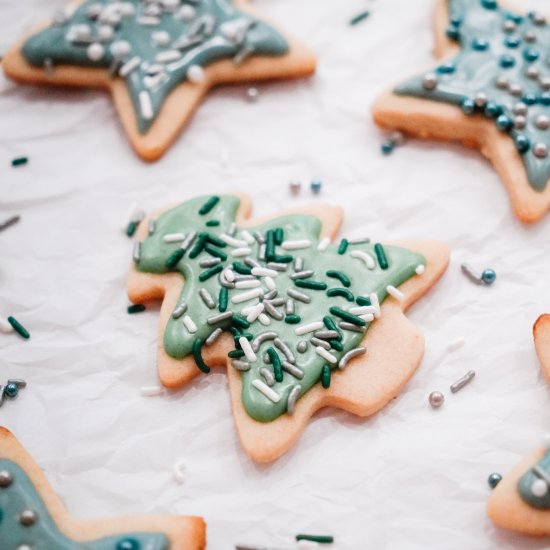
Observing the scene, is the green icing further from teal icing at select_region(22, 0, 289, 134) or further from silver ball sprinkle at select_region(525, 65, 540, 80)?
silver ball sprinkle at select_region(525, 65, 540, 80)

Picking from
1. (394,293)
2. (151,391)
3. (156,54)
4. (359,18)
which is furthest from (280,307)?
(359,18)

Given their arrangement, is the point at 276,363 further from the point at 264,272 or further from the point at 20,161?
the point at 20,161

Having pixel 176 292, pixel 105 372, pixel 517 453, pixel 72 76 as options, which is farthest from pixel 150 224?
pixel 517 453

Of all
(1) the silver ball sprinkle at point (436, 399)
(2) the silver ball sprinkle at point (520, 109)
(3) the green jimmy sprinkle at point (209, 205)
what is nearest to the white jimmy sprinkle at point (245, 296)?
(3) the green jimmy sprinkle at point (209, 205)

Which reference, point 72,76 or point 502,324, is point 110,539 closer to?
point 502,324

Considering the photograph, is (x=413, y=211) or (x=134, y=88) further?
(x=134, y=88)

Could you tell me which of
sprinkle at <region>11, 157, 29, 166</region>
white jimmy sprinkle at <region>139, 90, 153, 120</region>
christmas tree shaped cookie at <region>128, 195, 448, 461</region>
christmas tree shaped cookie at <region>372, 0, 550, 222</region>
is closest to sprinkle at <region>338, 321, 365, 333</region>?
christmas tree shaped cookie at <region>128, 195, 448, 461</region>

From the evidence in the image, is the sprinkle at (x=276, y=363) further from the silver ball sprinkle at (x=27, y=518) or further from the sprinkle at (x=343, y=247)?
the silver ball sprinkle at (x=27, y=518)

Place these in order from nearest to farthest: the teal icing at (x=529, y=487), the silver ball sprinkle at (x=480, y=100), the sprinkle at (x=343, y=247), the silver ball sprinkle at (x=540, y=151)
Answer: the teal icing at (x=529, y=487), the sprinkle at (x=343, y=247), the silver ball sprinkle at (x=540, y=151), the silver ball sprinkle at (x=480, y=100)
